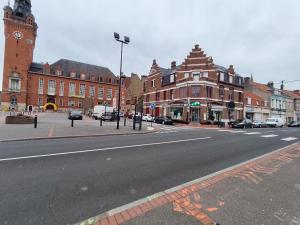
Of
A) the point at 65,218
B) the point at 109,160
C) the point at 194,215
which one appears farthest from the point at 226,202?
the point at 109,160

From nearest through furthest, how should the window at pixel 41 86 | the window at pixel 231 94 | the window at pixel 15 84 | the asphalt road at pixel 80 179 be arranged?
the asphalt road at pixel 80 179, the window at pixel 231 94, the window at pixel 15 84, the window at pixel 41 86

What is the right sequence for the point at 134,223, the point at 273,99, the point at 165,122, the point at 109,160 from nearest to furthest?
the point at 134,223
the point at 109,160
the point at 165,122
the point at 273,99

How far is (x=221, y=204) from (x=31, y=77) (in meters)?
74.0

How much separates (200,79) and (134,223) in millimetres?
36966

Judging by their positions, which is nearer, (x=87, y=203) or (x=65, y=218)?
(x=65, y=218)

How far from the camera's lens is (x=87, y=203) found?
12.3 ft

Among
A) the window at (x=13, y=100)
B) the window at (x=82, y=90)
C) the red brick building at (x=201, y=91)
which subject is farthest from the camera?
the window at (x=82, y=90)

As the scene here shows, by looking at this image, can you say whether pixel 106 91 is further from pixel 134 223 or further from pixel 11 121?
pixel 134 223

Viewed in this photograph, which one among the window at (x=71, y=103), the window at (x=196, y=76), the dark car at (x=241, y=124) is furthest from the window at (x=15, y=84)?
the dark car at (x=241, y=124)

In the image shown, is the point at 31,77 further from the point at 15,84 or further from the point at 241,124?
the point at 241,124

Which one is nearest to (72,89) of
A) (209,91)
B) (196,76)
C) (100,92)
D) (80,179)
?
(100,92)

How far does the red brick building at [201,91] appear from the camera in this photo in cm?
3756

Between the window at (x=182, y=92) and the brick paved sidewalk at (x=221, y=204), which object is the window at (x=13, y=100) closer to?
the window at (x=182, y=92)

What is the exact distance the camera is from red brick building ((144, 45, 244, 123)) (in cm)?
3756
